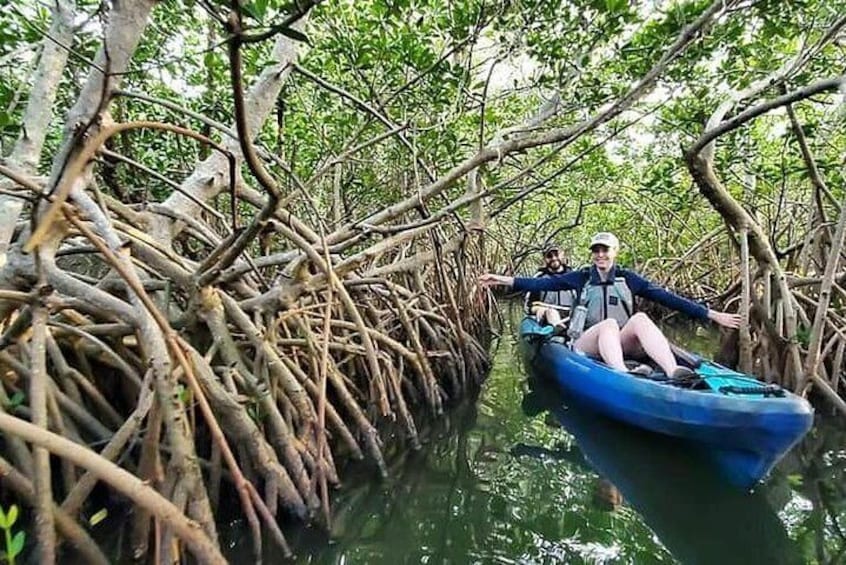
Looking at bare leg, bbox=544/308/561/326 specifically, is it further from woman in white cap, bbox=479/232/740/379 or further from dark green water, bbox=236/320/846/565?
dark green water, bbox=236/320/846/565

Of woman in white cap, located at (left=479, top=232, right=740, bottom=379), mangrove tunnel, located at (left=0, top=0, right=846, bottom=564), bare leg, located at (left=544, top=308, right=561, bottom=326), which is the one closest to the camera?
mangrove tunnel, located at (left=0, top=0, right=846, bottom=564)

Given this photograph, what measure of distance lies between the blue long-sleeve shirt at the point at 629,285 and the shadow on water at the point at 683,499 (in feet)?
2.96

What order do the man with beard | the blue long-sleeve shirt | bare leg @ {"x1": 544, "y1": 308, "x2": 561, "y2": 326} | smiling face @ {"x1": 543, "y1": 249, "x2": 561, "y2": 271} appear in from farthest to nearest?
1. smiling face @ {"x1": 543, "y1": 249, "x2": 561, "y2": 271}
2. the man with beard
3. bare leg @ {"x1": 544, "y1": 308, "x2": 561, "y2": 326}
4. the blue long-sleeve shirt

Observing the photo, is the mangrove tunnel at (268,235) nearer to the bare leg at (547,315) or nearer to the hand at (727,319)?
the hand at (727,319)

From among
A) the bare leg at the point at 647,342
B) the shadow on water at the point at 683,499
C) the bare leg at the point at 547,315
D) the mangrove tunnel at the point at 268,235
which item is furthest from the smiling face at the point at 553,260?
the shadow on water at the point at 683,499

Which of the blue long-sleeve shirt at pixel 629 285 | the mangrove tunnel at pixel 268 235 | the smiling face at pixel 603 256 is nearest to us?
the mangrove tunnel at pixel 268 235

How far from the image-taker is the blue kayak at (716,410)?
2855 millimetres

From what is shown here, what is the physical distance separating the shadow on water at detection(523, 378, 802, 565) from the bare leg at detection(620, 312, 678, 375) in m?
0.46

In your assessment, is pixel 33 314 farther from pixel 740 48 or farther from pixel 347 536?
pixel 740 48

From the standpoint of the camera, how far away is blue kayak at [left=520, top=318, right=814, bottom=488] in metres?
2.86

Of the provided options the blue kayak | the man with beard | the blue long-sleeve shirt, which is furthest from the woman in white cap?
the man with beard

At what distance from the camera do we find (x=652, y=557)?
8.48 ft

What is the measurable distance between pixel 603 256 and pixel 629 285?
0.32 meters

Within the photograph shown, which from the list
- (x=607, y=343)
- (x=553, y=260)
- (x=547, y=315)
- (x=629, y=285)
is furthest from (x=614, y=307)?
(x=553, y=260)
